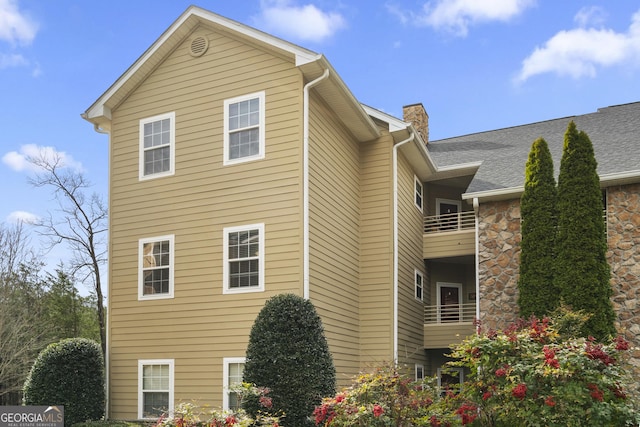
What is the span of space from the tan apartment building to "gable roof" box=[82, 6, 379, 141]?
0.04 meters

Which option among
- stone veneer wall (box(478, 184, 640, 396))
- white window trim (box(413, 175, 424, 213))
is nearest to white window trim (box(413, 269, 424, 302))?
white window trim (box(413, 175, 424, 213))

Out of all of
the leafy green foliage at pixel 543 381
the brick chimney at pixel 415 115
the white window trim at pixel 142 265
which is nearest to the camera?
the leafy green foliage at pixel 543 381

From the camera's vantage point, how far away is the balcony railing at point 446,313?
741 inches

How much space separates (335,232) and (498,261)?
4422 millimetres

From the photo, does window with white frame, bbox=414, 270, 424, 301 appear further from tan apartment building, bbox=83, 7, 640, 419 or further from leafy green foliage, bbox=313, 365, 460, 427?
leafy green foliage, bbox=313, 365, 460, 427

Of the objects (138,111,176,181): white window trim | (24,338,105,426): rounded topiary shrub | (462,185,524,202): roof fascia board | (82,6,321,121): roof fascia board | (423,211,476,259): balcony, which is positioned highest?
(82,6,321,121): roof fascia board

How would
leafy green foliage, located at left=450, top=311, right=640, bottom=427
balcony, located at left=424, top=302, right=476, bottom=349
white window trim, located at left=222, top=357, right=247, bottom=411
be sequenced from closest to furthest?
leafy green foliage, located at left=450, top=311, right=640, bottom=427
white window trim, located at left=222, top=357, right=247, bottom=411
balcony, located at left=424, top=302, right=476, bottom=349

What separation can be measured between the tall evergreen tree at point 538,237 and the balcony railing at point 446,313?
3571 millimetres

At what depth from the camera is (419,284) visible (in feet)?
61.3

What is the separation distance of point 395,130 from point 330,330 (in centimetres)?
516

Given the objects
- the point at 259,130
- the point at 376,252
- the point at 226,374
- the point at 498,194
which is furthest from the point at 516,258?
the point at 226,374

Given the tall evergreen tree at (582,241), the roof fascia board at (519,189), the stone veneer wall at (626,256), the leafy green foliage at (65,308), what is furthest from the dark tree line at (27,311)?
the stone veneer wall at (626,256)

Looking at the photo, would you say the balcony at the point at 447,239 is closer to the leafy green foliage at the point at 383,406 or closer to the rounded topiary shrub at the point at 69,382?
the leafy green foliage at the point at 383,406

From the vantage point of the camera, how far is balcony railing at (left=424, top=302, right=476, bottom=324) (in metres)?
18.8
